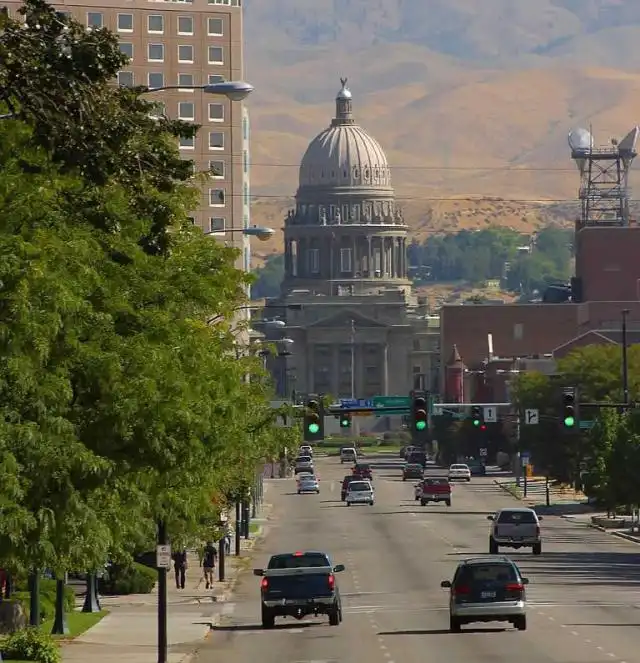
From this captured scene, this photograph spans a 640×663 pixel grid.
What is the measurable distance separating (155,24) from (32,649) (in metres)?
108

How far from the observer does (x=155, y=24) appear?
5645 inches

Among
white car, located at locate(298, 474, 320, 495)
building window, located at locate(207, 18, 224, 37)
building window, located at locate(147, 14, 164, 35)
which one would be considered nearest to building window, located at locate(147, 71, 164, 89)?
building window, located at locate(147, 14, 164, 35)

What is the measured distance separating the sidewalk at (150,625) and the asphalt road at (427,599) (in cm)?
62

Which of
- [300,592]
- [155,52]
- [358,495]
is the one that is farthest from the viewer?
[155,52]

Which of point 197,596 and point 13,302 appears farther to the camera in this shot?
point 197,596

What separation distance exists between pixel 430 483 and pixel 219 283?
81.3 metres

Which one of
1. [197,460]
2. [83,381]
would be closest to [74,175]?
[83,381]

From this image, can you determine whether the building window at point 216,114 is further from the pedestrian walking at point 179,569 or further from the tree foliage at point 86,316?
the tree foliage at point 86,316

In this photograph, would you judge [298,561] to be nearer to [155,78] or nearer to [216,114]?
[155,78]

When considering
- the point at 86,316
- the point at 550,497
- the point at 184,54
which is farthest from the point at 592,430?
the point at 86,316

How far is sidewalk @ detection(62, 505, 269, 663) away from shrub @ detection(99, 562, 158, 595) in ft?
0.98

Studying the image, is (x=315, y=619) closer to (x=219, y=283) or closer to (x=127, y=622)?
(x=127, y=622)

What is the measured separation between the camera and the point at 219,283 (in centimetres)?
4200

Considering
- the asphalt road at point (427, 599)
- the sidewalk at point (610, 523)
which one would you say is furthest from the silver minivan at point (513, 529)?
the sidewalk at point (610, 523)
